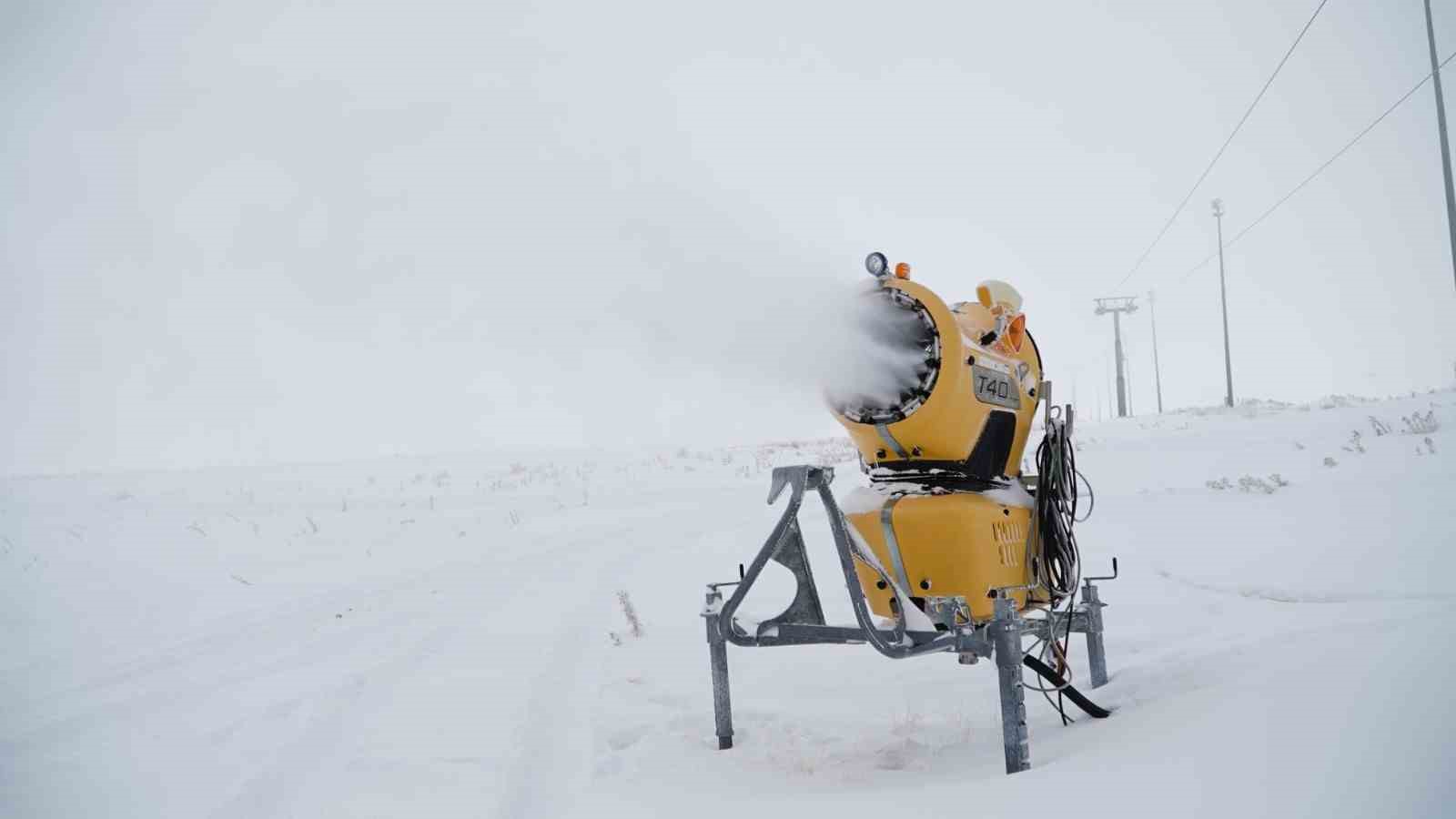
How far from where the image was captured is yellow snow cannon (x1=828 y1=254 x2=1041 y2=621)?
3842 millimetres

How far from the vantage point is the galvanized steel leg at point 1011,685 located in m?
3.19

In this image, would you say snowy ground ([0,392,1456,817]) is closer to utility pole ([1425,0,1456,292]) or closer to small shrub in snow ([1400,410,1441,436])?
small shrub in snow ([1400,410,1441,436])

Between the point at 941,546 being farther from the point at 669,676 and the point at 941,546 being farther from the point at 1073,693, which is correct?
the point at 669,676

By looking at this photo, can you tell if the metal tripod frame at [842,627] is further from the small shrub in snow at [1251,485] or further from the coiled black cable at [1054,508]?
the small shrub in snow at [1251,485]

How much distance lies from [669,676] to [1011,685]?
239cm

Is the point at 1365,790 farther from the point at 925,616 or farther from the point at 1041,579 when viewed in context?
the point at 1041,579

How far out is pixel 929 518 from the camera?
3.87 metres

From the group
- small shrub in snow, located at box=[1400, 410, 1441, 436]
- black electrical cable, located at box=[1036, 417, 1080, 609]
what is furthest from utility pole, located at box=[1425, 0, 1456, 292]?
black electrical cable, located at box=[1036, 417, 1080, 609]

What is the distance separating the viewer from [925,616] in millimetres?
3582

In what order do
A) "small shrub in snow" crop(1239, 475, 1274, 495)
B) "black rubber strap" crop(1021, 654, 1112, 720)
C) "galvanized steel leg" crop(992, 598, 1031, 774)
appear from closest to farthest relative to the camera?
"galvanized steel leg" crop(992, 598, 1031, 774)
"black rubber strap" crop(1021, 654, 1112, 720)
"small shrub in snow" crop(1239, 475, 1274, 495)

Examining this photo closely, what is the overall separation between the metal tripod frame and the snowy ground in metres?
0.33

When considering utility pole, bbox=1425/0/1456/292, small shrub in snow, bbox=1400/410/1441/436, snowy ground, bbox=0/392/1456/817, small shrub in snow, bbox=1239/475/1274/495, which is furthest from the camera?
utility pole, bbox=1425/0/1456/292

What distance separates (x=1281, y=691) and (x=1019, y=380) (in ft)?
6.82

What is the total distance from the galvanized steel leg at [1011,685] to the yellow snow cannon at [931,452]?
402mm
